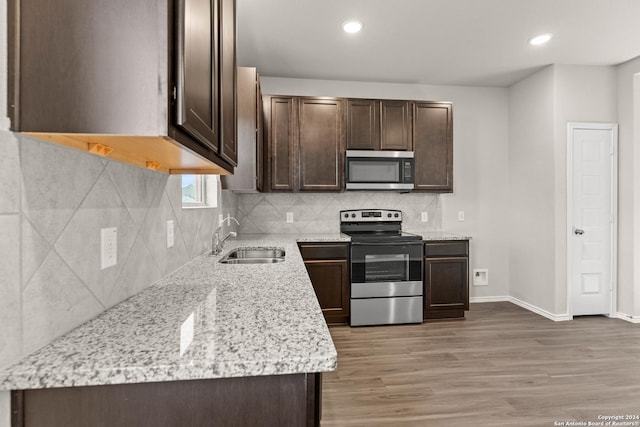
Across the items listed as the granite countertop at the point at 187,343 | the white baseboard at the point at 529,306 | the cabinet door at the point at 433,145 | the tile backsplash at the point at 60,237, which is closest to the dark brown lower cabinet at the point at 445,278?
the cabinet door at the point at 433,145

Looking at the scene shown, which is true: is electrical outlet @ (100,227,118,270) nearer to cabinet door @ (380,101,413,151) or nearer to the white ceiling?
the white ceiling

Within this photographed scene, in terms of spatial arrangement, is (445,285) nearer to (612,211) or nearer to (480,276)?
(480,276)

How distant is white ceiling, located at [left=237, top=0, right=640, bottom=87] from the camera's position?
98.9 inches

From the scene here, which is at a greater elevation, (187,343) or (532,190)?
(532,190)

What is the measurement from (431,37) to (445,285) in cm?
236

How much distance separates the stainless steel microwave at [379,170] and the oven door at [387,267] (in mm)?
627

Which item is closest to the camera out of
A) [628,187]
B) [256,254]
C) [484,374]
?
[484,374]

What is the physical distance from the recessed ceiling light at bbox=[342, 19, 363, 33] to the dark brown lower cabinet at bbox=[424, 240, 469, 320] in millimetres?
2102

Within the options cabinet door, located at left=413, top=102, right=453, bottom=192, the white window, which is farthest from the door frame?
the white window

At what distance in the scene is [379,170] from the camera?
3.56 metres

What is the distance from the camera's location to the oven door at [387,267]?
3.33 metres

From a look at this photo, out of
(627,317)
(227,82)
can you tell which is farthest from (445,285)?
(227,82)

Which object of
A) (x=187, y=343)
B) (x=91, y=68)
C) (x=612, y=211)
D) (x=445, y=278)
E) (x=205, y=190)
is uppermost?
(x=91, y=68)

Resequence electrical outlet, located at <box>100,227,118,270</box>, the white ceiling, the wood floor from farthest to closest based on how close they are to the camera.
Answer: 1. the white ceiling
2. the wood floor
3. electrical outlet, located at <box>100,227,118,270</box>
